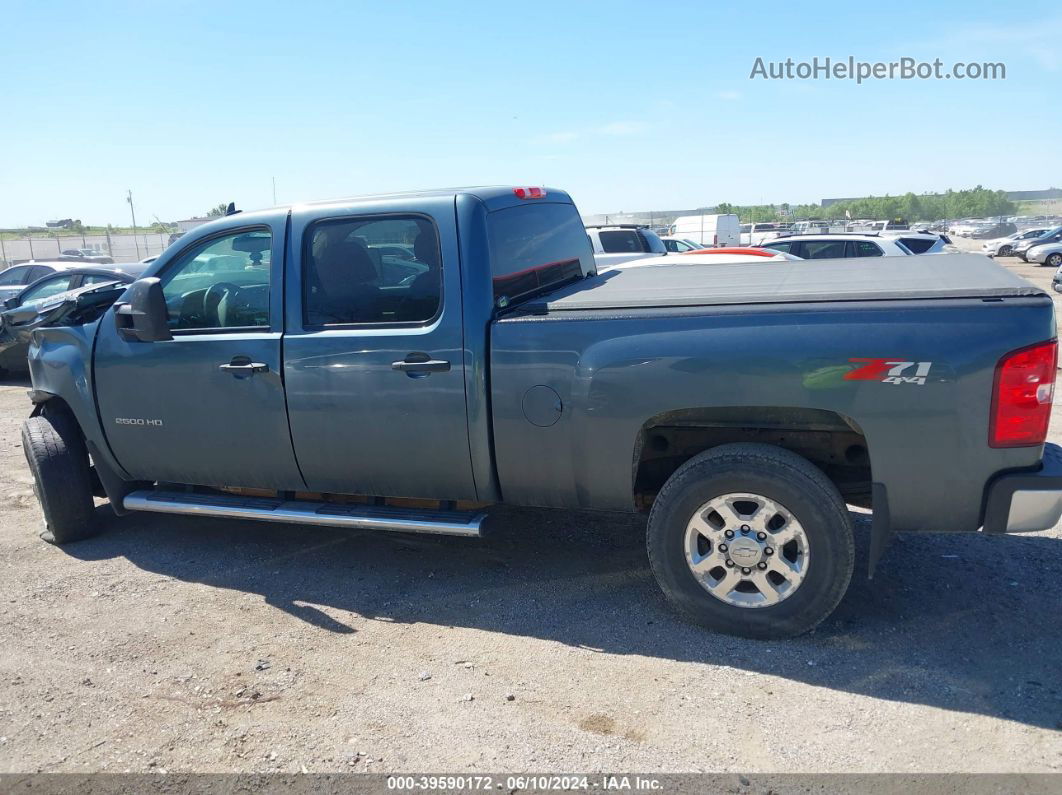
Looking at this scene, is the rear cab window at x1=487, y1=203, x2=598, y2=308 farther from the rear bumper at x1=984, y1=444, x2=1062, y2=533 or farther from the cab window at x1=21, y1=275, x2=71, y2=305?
the cab window at x1=21, y1=275, x2=71, y2=305

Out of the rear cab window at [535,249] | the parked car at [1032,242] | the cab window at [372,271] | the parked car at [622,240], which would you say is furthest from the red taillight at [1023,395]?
the parked car at [1032,242]

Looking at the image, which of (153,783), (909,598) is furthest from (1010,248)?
(153,783)

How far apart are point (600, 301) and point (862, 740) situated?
2.13 meters

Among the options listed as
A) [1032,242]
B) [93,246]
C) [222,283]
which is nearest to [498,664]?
[222,283]

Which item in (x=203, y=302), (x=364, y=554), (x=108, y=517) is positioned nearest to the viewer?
(x=203, y=302)

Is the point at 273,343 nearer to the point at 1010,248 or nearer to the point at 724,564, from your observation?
the point at 724,564

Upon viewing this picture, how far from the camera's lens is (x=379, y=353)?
4223 mm

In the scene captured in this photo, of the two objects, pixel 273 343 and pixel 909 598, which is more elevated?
pixel 273 343

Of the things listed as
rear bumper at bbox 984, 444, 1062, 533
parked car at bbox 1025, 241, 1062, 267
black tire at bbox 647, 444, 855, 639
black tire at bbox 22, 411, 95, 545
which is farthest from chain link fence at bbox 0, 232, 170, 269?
rear bumper at bbox 984, 444, 1062, 533

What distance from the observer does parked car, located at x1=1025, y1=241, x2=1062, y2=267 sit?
31469mm

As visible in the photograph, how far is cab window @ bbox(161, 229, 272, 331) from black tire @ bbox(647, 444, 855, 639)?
7.70 feet

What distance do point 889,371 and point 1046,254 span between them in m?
33.9

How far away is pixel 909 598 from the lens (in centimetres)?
424

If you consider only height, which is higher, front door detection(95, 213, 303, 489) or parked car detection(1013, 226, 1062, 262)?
front door detection(95, 213, 303, 489)
